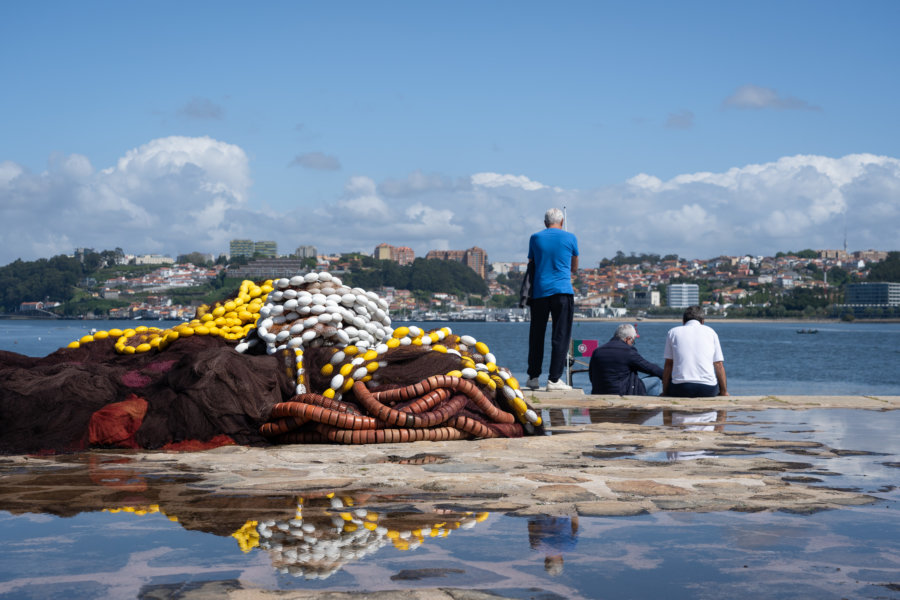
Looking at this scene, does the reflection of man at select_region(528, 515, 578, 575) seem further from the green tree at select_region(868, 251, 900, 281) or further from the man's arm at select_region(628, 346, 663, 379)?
the green tree at select_region(868, 251, 900, 281)

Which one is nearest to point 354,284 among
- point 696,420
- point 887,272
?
point 887,272

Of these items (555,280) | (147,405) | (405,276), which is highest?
(405,276)

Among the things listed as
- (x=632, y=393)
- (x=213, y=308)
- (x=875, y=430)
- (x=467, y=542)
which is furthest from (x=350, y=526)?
(x=632, y=393)

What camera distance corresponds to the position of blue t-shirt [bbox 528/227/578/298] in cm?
1006

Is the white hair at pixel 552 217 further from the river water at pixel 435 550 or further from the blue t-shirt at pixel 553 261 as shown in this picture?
the river water at pixel 435 550

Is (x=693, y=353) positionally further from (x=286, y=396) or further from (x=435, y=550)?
(x=435, y=550)

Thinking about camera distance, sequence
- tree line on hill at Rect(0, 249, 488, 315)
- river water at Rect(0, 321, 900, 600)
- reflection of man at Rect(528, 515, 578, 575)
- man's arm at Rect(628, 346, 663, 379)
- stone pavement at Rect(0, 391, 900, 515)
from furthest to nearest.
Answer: tree line on hill at Rect(0, 249, 488, 315) → man's arm at Rect(628, 346, 663, 379) → stone pavement at Rect(0, 391, 900, 515) → reflection of man at Rect(528, 515, 578, 575) → river water at Rect(0, 321, 900, 600)

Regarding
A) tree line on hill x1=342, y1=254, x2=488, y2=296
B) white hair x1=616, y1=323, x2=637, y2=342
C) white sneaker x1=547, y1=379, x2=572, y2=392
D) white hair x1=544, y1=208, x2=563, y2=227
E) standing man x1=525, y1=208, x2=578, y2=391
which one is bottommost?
white sneaker x1=547, y1=379, x2=572, y2=392

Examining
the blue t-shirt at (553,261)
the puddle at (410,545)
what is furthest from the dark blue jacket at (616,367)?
the puddle at (410,545)

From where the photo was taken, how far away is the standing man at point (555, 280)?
1008cm

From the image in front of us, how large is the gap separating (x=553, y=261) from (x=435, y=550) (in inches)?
268

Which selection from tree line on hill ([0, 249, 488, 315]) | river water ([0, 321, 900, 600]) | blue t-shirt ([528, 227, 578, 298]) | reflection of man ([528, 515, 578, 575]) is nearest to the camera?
river water ([0, 321, 900, 600])

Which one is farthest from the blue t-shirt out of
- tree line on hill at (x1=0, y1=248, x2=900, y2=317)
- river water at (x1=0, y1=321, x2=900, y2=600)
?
tree line on hill at (x1=0, y1=248, x2=900, y2=317)

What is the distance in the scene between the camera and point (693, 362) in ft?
32.8
